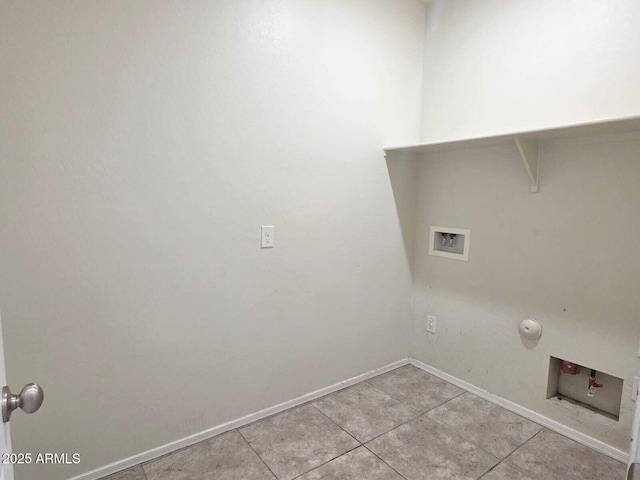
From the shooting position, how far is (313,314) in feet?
7.31

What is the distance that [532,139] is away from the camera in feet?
6.40

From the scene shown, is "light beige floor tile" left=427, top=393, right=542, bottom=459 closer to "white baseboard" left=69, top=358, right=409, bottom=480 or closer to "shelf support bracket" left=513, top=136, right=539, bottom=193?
"white baseboard" left=69, top=358, right=409, bottom=480

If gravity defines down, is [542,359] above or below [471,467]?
above

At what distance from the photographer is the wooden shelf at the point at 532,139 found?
1.54m

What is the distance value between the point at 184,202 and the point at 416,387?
6.20 ft

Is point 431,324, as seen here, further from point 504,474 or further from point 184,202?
point 184,202

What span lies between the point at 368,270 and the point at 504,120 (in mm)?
1218

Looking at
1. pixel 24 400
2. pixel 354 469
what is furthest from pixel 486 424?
pixel 24 400

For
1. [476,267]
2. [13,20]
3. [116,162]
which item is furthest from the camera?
[476,267]

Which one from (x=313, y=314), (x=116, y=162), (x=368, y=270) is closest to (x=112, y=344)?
(x=116, y=162)

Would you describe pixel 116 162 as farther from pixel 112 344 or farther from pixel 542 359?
pixel 542 359

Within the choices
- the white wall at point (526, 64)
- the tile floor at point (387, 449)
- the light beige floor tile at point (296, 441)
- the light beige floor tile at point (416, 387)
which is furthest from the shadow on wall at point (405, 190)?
the light beige floor tile at point (296, 441)

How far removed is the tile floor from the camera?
5.49 feet

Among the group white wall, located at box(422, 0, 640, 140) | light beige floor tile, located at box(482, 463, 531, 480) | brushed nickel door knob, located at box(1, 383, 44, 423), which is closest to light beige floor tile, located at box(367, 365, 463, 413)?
light beige floor tile, located at box(482, 463, 531, 480)
